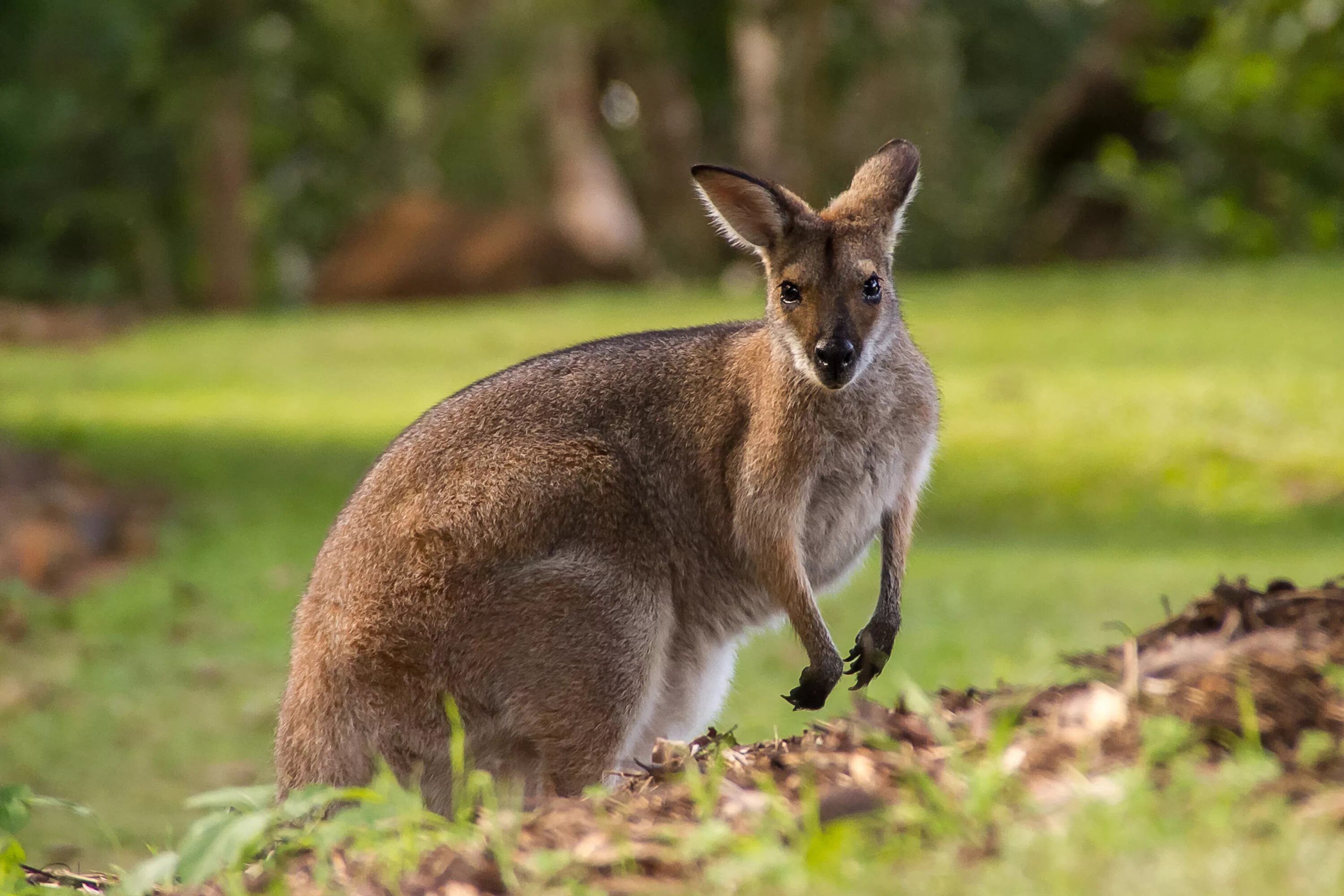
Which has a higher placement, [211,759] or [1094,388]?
[1094,388]

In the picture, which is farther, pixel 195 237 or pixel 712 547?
pixel 195 237

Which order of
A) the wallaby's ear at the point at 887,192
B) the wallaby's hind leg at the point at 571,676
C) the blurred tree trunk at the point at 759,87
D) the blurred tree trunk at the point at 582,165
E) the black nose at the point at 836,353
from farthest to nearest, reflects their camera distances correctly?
the blurred tree trunk at the point at 582,165 → the blurred tree trunk at the point at 759,87 → the wallaby's ear at the point at 887,192 → the black nose at the point at 836,353 → the wallaby's hind leg at the point at 571,676

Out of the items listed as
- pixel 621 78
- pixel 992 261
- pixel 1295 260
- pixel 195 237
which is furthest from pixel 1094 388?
pixel 195 237

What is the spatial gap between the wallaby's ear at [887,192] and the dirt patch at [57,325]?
14.1m

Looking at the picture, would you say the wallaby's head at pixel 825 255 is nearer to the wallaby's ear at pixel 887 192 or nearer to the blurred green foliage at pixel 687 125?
the wallaby's ear at pixel 887 192

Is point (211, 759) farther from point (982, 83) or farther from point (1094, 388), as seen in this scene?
point (982, 83)

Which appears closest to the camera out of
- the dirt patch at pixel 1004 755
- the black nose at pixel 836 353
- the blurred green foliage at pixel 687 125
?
the dirt patch at pixel 1004 755

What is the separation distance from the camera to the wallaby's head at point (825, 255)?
11.9 feet

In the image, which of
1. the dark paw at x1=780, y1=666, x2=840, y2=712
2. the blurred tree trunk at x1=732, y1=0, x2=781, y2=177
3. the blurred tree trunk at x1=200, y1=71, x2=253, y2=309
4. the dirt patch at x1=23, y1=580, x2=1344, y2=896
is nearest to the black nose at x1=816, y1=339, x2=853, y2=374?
the dark paw at x1=780, y1=666, x2=840, y2=712

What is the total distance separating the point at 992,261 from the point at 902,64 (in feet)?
14.0

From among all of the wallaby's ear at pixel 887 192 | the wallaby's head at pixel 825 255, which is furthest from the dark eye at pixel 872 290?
the wallaby's ear at pixel 887 192

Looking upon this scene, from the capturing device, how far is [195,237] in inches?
1121

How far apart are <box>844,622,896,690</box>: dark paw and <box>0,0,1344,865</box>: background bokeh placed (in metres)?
0.32

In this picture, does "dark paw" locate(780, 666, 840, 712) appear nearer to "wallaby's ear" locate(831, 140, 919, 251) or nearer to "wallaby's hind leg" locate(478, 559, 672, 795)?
"wallaby's hind leg" locate(478, 559, 672, 795)
